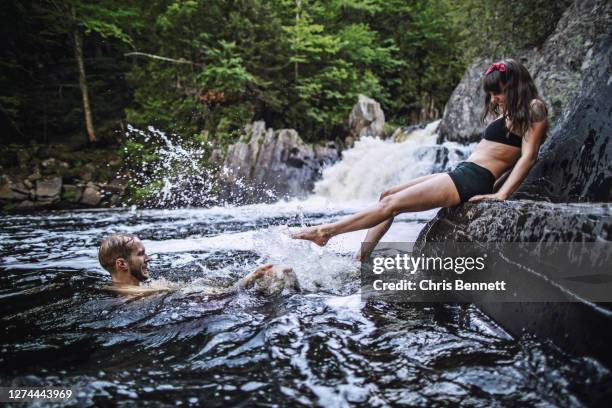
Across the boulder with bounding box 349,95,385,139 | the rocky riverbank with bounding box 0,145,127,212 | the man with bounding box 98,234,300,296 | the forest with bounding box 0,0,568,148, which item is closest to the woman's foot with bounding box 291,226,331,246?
the man with bounding box 98,234,300,296

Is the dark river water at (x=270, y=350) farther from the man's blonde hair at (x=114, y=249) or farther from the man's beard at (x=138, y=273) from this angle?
the man's blonde hair at (x=114, y=249)

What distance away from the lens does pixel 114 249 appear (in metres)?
2.89

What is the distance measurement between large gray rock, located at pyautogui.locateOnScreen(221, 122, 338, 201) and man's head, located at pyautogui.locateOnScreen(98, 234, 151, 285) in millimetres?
9237

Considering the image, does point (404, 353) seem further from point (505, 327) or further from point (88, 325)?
point (88, 325)

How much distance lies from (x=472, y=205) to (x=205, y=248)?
11.2ft

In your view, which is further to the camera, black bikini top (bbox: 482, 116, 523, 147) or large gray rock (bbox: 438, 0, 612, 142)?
large gray rock (bbox: 438, 0, 612, 142)

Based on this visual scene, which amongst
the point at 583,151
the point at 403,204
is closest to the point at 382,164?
the point at 583,151

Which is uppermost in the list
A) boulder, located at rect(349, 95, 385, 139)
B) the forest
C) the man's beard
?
the forest

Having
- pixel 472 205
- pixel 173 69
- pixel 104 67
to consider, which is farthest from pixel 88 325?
pixel 104 67

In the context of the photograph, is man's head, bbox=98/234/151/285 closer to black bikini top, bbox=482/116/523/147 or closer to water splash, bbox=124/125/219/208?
black bikini top, bbox=482/116/523/147

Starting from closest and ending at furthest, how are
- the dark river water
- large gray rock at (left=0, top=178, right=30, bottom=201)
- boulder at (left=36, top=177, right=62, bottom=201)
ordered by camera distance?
the dark river water < large gray rock at (left=0, top=178, right=30, bottom=201) < boulder at (left=36, top=177, right=62, bottom=201)

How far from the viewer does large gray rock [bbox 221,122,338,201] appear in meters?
12.5

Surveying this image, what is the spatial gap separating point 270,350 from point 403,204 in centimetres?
172

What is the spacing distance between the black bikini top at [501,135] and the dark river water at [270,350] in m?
1.56
